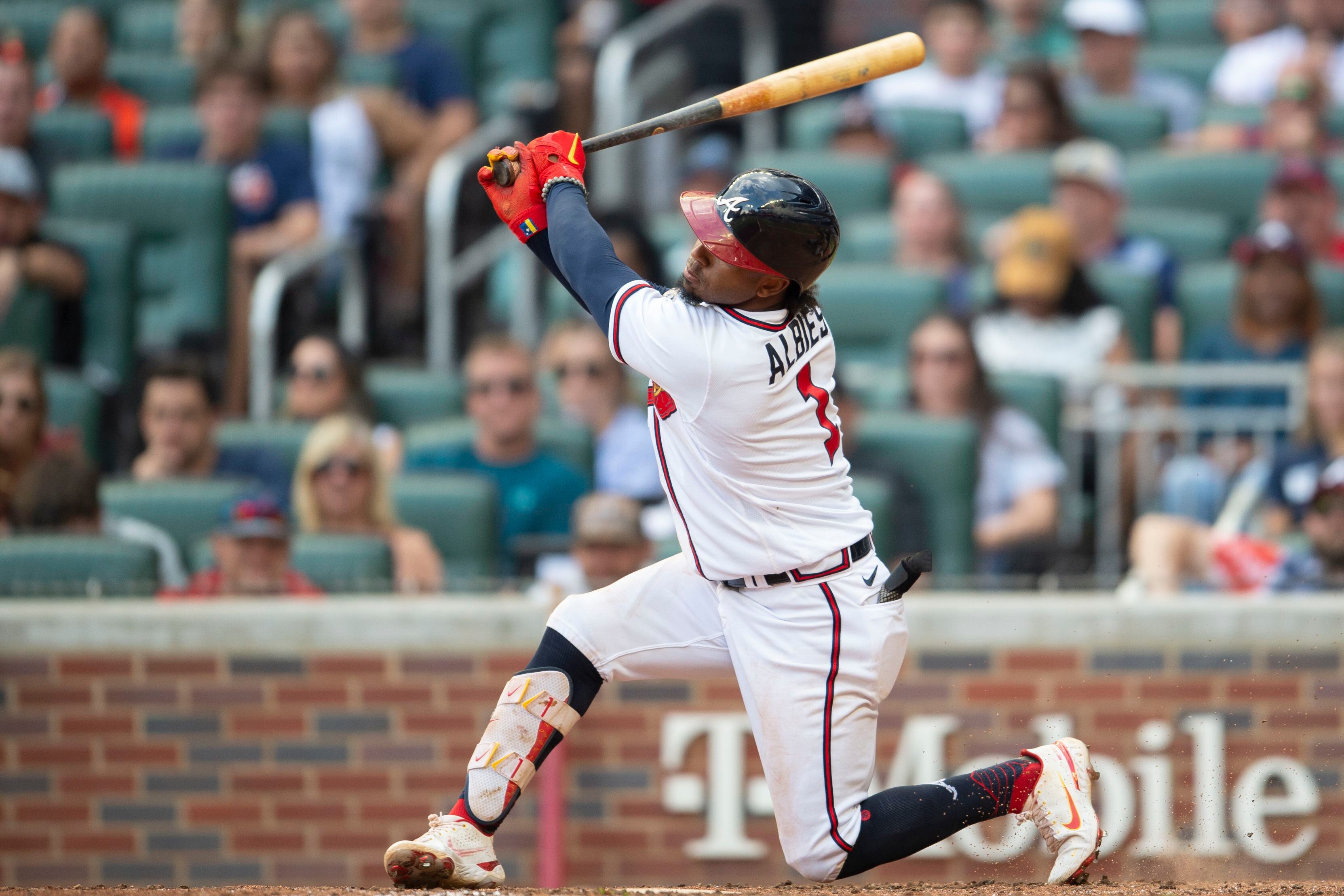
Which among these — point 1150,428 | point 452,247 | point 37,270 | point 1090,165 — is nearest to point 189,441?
point 37,270

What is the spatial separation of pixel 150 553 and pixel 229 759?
694 mm

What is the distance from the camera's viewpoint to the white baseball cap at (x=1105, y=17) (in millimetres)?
7879

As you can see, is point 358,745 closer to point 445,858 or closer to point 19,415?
point 19,415

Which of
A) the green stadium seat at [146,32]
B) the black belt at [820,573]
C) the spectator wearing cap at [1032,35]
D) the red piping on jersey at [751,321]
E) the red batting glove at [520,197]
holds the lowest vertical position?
the black belt at [820,573]

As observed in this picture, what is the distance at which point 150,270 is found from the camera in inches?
277

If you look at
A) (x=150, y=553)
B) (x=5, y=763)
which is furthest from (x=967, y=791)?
(x=5, y=763)

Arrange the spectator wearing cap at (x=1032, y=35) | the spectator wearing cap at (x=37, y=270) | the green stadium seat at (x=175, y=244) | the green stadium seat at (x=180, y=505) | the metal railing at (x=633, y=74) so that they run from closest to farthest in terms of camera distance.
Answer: the green stadium seat at (x=180, y=505), the spectator wearing cap at (x=37, y=270), the green stadium seat at (x=175, y=244), the metal railing at (x=633, y=74), the spectator wearing cap at (x=1032, y=35)

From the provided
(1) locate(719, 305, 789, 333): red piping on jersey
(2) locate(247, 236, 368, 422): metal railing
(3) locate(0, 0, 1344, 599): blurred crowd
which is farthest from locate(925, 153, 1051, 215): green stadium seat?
(1) locate(719, 305, 789, 333): red piping on jersey

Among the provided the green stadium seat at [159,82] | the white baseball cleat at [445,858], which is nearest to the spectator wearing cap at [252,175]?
the green stadium seat at [159,82]

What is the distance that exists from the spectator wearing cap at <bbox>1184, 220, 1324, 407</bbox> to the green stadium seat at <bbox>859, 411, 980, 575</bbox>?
112 cm

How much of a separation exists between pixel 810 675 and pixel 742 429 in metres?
0.51

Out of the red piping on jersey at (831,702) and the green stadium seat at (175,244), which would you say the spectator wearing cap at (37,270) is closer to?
the green stadium seat at (175,244)

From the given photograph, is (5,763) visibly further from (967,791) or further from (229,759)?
(967,791)

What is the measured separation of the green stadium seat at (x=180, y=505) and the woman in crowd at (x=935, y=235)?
2836mm
